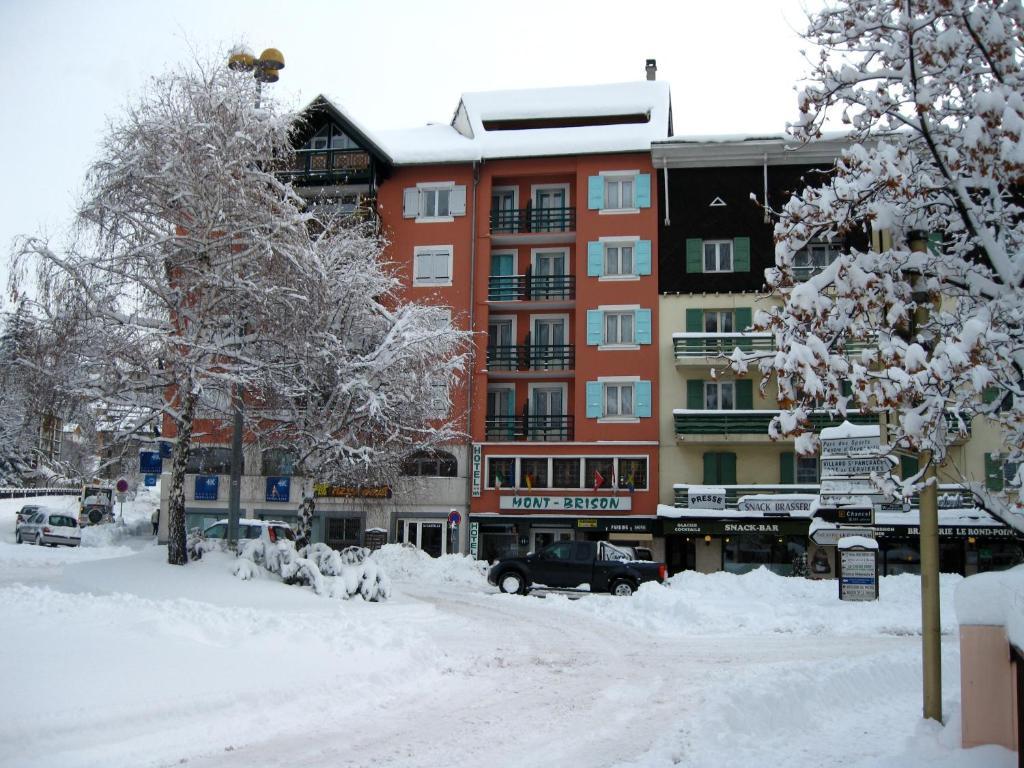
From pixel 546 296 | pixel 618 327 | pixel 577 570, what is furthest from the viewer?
pixel 546 296

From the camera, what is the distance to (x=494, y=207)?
43.3 meters

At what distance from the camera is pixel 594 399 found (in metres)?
40.1

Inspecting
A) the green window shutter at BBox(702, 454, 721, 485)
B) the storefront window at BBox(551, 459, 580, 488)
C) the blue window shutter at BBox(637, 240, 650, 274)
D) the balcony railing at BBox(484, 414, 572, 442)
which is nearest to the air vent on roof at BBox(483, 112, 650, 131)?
the blue window shutter at BBox(637, 240, 650, 274)

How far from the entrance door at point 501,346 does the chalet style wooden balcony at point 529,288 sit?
1.16 meters

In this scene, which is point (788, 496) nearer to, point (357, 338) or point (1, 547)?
point (357, 338)

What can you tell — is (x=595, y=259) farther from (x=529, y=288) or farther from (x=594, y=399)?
(x=594, y=399)

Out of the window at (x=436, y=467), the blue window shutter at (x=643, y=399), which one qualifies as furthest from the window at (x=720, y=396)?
the window at (x=436, y=467)

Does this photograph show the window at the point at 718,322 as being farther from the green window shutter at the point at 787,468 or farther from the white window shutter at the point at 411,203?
the white window shutter at the point at 411,203

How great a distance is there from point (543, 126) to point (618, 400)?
43.5ft

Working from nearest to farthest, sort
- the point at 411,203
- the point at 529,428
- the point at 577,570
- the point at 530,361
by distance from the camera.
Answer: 1. the point at 577,570
2. the point at 529,428
3. the point at 530,361
4. the point at 411,203

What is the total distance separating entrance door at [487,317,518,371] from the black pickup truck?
15.3m

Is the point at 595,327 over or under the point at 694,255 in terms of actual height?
under

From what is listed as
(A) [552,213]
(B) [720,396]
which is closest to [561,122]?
(A) [552,213]

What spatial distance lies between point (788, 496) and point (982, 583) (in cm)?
2963
